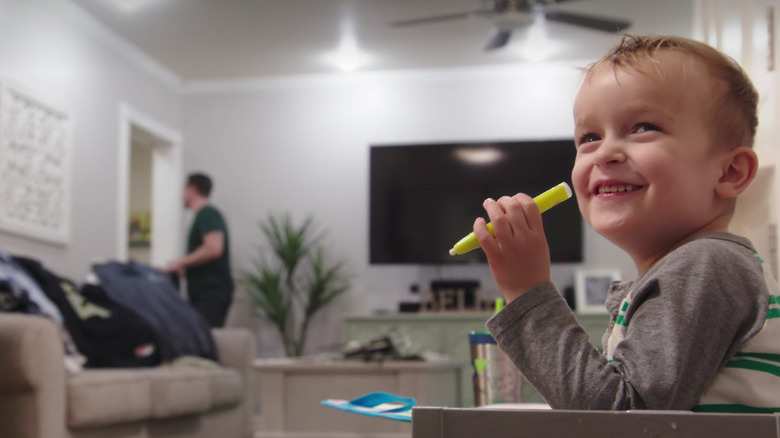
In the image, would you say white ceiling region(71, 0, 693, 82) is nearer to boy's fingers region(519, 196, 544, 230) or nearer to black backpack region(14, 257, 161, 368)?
black backpack region(14, 257, 161, 368)

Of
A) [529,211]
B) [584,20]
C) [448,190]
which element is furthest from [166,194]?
[529,211]

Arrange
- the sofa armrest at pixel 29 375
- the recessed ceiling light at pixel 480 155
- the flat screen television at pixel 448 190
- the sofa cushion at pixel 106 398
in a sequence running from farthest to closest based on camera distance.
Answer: the recessed ceiling light at pixel 480 155
the flat screen television at pixel 448 190
the sofa cushion at pixel 106 398
the sofa armrest at pixel 29 375

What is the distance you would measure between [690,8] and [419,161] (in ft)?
6.70

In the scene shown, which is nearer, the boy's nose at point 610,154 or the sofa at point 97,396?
the boy's nose at point 610,154

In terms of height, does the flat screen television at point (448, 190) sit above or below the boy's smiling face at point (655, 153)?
above

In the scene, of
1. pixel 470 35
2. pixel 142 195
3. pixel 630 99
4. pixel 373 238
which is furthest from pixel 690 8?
pixel 142 195

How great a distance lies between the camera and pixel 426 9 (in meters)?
5.06

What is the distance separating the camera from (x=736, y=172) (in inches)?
26.9

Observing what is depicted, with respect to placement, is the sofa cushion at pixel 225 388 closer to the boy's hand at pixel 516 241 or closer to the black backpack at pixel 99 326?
the black backpack at pixel 99 326

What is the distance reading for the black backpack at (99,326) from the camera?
3443 millimetres

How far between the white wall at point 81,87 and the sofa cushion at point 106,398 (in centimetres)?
153

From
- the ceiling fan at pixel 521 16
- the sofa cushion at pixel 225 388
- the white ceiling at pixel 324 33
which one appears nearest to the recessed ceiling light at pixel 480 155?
the white ceiling at pixel 324 33

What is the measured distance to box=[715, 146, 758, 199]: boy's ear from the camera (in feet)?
2.22

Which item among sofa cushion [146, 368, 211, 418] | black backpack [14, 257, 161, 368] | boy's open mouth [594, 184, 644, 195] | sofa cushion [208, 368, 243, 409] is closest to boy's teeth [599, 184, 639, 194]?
boy's open mouth [594, 184, 644, 195]
